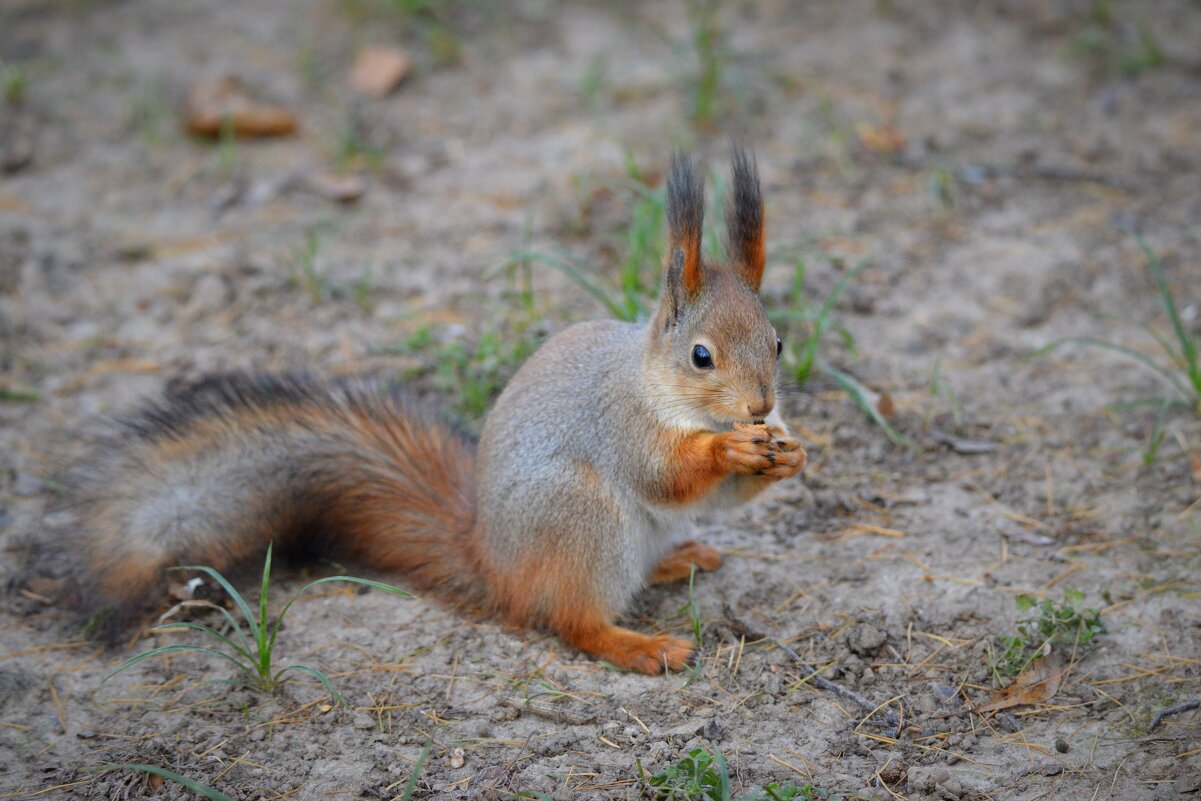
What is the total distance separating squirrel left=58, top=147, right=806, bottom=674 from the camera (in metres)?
2.04

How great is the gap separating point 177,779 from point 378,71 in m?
3.10

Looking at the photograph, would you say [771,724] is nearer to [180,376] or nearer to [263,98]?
[180,376]

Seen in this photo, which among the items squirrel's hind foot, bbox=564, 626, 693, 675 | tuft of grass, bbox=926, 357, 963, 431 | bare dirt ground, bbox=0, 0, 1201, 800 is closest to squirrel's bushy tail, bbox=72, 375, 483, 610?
bare dirt ground, bbox=0, 0, 1201, 800

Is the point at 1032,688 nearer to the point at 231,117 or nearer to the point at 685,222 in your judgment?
the point at 685,222

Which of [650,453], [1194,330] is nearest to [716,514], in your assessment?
[650,453]

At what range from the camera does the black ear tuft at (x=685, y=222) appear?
198 centimetres

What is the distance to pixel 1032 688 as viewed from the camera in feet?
6.60

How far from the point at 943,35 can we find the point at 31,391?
3512mm

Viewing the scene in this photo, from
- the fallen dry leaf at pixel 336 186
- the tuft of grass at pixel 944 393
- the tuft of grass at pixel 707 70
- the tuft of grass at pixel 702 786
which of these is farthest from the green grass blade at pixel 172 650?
the tuft of grass at pixel 707 70

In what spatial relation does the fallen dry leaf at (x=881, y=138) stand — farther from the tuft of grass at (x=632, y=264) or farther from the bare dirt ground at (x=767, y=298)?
the tuft of grass at (x=632, y=264)

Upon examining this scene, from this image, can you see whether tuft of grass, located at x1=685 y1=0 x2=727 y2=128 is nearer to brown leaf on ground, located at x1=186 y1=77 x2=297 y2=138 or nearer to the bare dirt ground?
the bare dirt ground

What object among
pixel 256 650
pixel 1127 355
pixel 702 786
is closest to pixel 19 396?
pixel 256 650

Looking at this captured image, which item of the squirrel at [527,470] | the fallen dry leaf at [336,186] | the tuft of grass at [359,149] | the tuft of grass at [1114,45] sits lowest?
the squirrel at [527,470]

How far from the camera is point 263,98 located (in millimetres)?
4176
